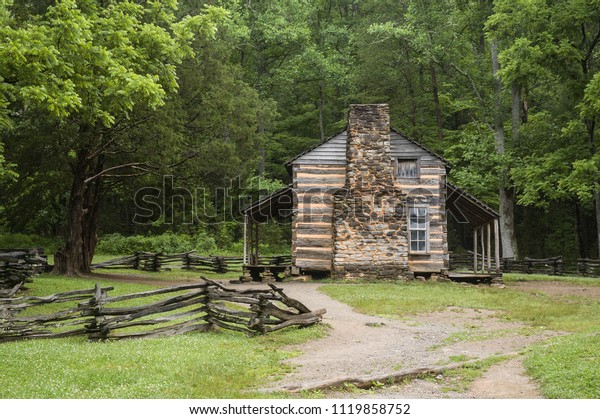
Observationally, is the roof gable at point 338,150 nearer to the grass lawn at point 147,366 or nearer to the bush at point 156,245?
the grass lawn at point 147,366

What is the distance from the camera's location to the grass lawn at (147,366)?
8953 mm

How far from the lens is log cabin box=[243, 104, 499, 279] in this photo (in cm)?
2581

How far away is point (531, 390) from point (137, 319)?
8502 millimetres

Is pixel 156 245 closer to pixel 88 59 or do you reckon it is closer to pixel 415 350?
pixel 88 59

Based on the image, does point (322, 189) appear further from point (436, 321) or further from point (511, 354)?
point (511, 354)

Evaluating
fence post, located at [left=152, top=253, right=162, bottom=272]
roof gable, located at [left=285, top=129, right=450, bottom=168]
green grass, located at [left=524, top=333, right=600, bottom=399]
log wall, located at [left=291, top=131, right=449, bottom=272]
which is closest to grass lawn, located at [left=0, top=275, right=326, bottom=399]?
green grass, located at [left=524, top=333, right=600, bottom=399]

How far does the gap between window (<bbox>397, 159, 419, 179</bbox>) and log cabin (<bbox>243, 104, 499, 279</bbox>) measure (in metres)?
0.04

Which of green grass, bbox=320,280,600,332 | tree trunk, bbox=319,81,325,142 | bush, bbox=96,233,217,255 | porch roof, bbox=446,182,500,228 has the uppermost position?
tree trunk, bbox=319,81,325,142

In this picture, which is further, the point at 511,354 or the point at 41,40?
the point at 41,40

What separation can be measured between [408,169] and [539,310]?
1102 centimetres

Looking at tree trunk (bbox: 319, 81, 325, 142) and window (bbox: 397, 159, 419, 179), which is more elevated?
tree trunk (bbox: 319, 81, 325, 142)

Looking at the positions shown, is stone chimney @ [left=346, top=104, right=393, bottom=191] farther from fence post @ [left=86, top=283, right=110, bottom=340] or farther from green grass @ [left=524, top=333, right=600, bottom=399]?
fence post @ [left=86, top=283, right=110, bottom=340]

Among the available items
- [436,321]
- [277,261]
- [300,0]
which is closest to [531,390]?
[436,321]

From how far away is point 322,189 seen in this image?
27750 mm
